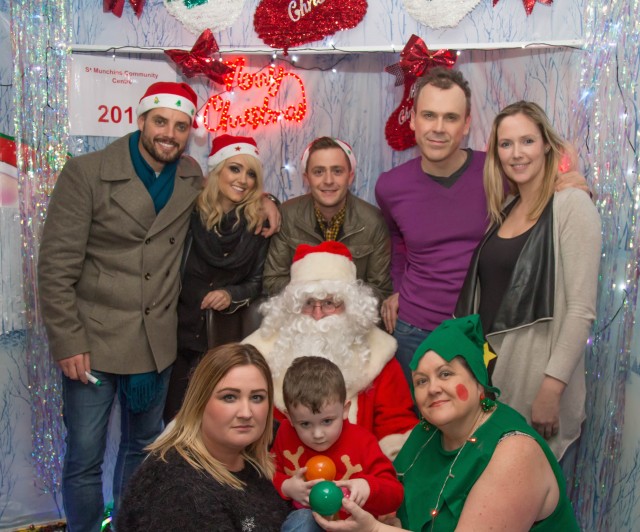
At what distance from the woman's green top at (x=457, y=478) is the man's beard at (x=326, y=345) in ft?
2.48

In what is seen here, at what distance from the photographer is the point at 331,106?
4160mm

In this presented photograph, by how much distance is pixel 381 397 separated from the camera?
323 cm

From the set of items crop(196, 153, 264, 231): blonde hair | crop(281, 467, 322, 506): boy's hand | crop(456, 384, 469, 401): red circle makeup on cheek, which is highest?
crop(196, 153, 264, 231): blonde hair

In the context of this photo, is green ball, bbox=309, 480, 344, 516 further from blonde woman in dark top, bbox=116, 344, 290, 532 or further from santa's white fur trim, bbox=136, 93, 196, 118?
santa's white fur trim, bbox=136, 93, 196, 118

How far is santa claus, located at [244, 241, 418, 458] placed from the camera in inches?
125

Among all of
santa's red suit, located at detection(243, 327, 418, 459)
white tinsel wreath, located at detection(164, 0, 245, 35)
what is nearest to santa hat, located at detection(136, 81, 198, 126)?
white tinsel wreath, located at detection(164, 0, 245, 35)

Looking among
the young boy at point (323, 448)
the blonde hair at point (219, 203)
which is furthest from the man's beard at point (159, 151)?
the young boy at point (323, 448)

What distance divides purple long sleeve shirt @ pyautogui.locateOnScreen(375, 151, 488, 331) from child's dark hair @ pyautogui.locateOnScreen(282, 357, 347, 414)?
111 centimetres

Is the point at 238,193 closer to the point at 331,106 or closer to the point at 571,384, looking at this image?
the point at 331,106

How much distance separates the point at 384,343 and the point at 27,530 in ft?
8.12

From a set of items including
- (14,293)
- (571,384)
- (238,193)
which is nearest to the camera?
(571,384)

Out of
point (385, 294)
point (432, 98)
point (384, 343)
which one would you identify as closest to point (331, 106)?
point (432, 98)

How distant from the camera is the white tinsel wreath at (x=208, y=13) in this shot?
4.05 metres

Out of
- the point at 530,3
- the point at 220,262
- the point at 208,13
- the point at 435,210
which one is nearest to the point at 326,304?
the point at 220,262
